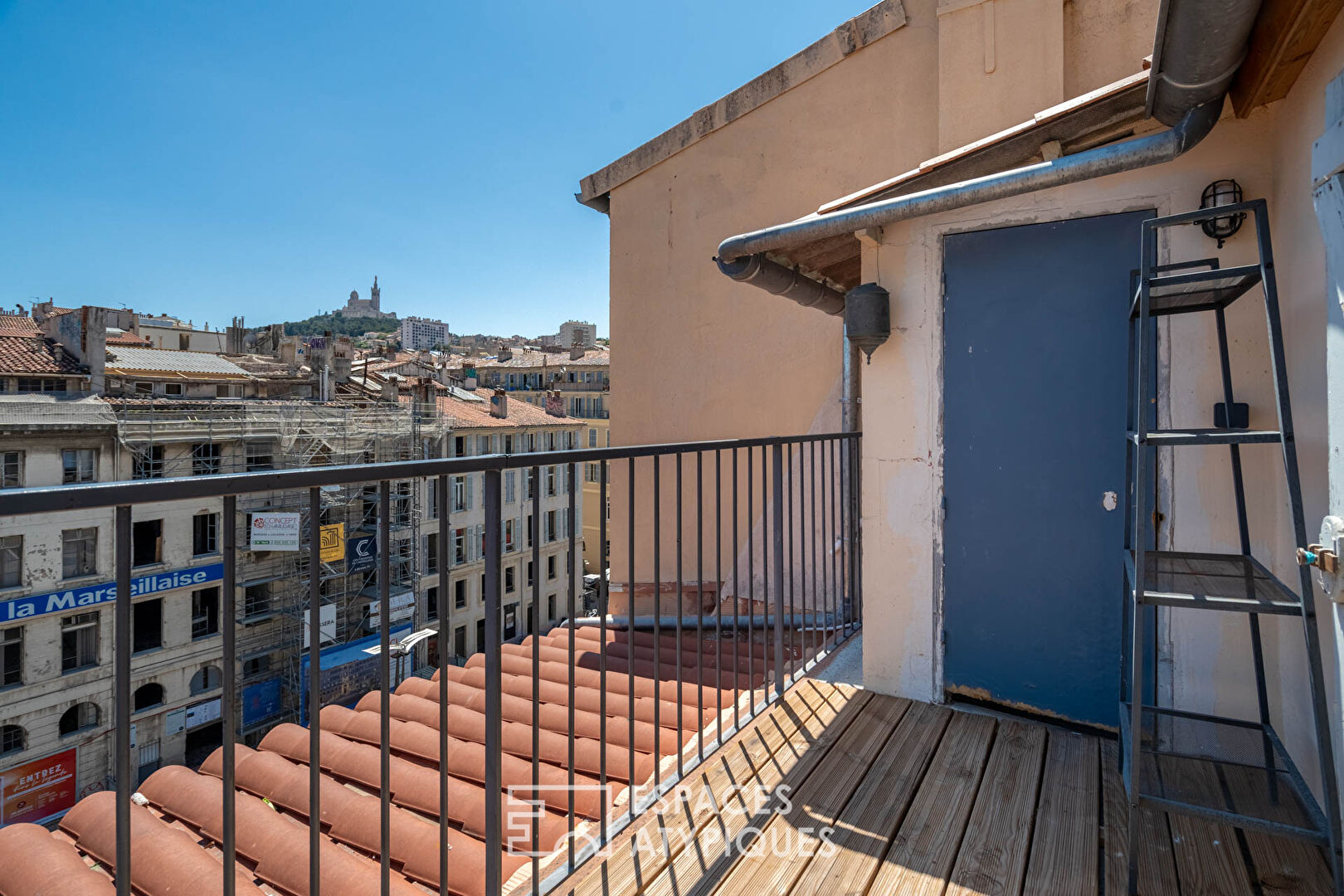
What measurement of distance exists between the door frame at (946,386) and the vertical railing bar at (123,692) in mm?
2363

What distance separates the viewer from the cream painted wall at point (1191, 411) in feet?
5.25

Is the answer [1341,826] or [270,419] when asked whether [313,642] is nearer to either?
[1341,826]

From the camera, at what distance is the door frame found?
82.0 inches

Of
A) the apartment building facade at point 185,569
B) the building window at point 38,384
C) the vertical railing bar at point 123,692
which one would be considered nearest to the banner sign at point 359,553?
the apartment building facade at point 185,569

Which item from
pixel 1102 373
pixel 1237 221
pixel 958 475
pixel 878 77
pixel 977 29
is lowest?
pixel 958 475

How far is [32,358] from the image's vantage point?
15.1m

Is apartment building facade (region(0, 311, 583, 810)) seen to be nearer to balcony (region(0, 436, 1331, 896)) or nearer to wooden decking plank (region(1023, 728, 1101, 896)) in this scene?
balcony (region(0, 436, 1331, 896))

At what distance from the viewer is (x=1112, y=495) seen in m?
2.16

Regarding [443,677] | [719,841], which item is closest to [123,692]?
[443,677]

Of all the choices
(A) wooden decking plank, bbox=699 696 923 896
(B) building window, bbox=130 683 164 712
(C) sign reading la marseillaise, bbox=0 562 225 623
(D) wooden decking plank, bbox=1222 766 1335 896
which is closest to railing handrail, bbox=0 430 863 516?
(A) wooden decking plank, bbox=699 696 923 896

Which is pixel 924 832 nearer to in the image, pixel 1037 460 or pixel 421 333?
pixel 1037 460

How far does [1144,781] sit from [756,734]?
1.08m

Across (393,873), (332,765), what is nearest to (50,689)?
(332,765)

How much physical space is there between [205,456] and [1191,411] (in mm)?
18128
